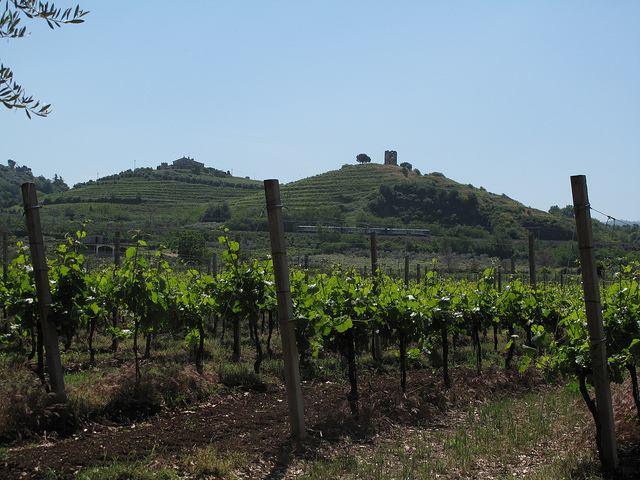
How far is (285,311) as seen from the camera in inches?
187

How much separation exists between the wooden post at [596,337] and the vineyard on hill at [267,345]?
4.7 inches

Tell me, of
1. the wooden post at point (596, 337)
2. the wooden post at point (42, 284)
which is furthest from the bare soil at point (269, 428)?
the wooden post at point (42, 284)

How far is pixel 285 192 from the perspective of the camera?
78812mm

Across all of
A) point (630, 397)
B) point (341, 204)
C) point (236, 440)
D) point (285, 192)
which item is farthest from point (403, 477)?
point (285, 192)

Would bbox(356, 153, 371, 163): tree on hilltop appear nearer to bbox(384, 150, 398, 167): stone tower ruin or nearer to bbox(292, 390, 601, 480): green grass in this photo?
bbox(384, 150, 398, 167): stone tower ruin

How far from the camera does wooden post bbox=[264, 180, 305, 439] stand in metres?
4.70

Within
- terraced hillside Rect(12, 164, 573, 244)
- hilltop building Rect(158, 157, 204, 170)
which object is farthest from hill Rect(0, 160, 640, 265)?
hilltop building Rect(158, 157, 204, 170)

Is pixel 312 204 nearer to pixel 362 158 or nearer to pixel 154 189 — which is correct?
pixel 154 189

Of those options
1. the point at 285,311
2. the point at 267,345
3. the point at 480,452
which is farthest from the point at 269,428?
the point at 267,345

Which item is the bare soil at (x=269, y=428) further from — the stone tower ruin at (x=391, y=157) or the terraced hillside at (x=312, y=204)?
the stone tower ruin at (x=391, y=157)

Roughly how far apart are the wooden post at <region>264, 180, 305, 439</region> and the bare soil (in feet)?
0.97

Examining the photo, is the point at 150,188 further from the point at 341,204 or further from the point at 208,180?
the point at 341,204

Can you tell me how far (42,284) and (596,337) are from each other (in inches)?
217

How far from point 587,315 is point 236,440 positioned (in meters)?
3.53
